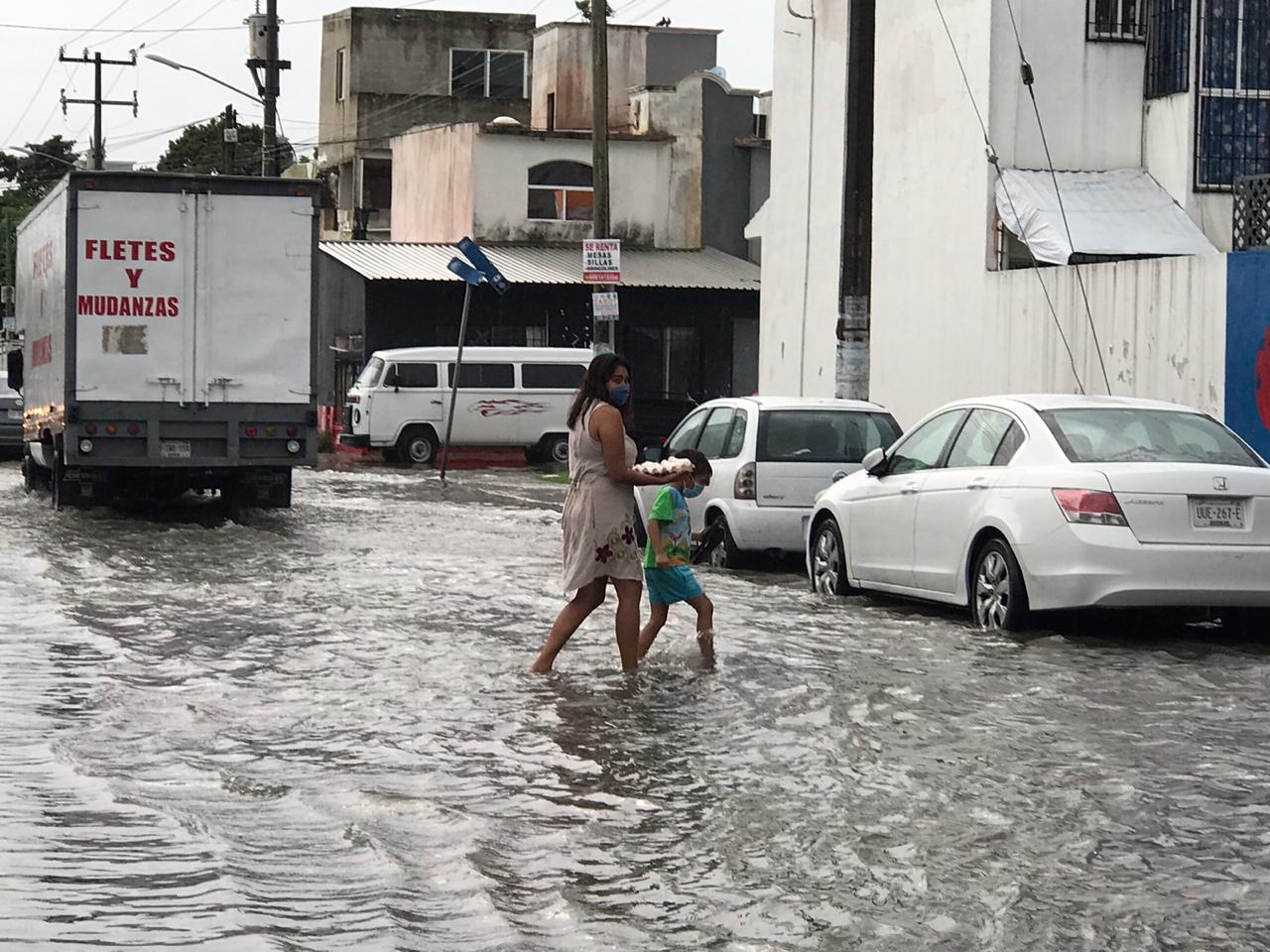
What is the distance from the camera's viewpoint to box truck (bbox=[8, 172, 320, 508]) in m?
21.4

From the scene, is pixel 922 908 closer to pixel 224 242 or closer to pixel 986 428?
pixel 986 428

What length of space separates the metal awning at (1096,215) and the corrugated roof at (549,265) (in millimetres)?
18419

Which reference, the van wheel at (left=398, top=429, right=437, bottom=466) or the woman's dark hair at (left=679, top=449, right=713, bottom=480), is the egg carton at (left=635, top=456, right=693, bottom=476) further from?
the van wheel at (left=398, top=429, right=437, bottom=466)

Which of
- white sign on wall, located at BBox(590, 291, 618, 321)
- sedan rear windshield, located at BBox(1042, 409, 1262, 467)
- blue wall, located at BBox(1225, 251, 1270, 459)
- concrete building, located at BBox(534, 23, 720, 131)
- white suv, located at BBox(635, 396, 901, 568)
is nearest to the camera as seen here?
sedan rear windshield, located at BBox(1042, 409, 1262, 467)

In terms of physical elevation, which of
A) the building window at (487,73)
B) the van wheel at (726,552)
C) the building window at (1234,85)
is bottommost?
the van wheel at (726,552)

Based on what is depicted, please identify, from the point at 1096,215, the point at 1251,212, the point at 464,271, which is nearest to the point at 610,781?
the point at 1251,212

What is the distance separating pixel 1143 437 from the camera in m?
13.0

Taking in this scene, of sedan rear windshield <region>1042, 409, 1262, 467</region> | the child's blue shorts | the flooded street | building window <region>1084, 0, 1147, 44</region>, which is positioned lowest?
the flooded street

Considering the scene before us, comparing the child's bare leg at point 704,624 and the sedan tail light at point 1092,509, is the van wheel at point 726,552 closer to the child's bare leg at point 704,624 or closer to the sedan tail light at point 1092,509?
the sedan tail light at point 1092,509

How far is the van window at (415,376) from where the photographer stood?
36656 mm

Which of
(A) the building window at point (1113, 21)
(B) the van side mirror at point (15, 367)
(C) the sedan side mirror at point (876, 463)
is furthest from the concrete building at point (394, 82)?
(C) the sedan side mirror at point (876, 463)

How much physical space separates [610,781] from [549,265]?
120ft

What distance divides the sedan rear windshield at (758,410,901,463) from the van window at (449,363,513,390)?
64.1ft

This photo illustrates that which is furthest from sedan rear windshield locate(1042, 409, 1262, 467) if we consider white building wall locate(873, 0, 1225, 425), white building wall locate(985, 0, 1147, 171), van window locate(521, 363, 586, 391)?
van window locate(521, 363, 586, 391)
